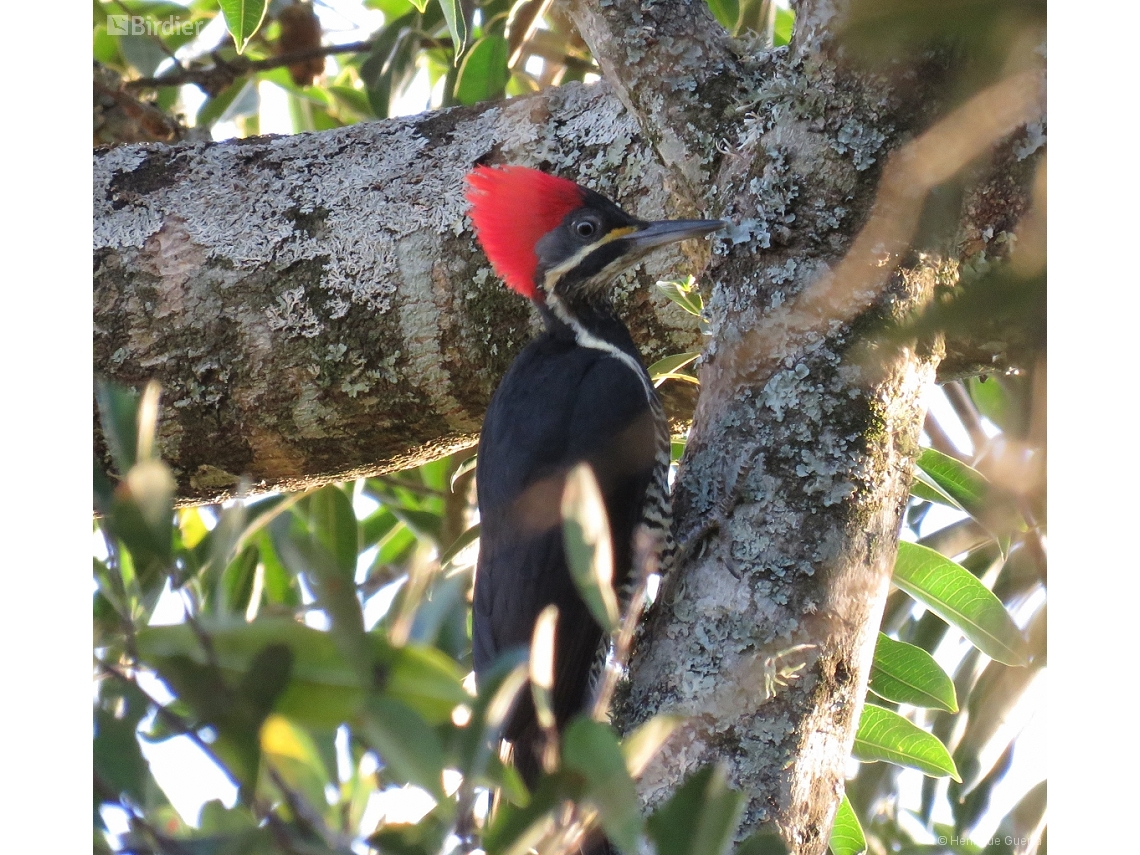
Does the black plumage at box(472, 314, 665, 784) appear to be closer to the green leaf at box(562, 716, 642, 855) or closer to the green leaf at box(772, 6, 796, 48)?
the green leaf at box(562, 716, 642, 855)

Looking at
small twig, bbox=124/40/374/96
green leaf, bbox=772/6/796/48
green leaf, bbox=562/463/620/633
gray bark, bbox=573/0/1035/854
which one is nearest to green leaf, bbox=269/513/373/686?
green leaf, bbox=562/463/620/633

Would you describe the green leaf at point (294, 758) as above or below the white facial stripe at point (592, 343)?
below

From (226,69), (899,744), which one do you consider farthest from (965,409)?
(226,69)

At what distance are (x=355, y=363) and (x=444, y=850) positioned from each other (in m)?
1.85

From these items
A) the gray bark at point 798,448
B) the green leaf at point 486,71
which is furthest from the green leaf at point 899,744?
the green leaf at point 486,71

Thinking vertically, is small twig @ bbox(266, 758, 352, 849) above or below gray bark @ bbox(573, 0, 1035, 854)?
below

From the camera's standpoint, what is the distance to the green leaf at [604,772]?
33.9 inches

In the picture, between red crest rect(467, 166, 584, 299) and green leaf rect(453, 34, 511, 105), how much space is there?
2.37 feet

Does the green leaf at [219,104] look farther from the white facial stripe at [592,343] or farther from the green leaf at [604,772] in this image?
the green leaf at [604,772]

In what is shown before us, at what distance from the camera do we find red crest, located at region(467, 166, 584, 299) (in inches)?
98.3

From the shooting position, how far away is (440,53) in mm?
3668

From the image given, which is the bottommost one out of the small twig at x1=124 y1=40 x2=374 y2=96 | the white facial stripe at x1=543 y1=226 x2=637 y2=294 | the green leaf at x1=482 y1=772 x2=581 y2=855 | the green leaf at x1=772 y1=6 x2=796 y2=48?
the green leaf at x1=482 y1=772 x2=581 y2=855

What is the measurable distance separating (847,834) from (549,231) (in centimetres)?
139

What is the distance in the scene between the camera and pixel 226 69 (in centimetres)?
344
